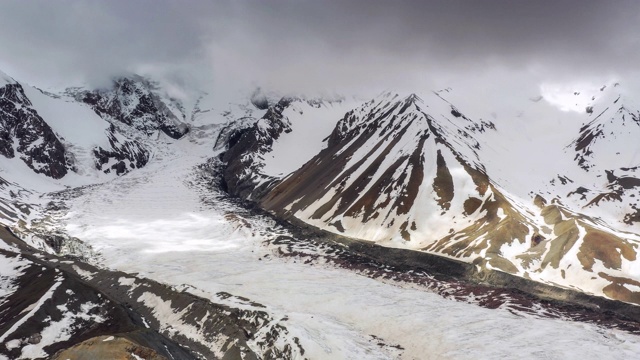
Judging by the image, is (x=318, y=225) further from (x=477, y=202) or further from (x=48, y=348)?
(x=48, y=348)

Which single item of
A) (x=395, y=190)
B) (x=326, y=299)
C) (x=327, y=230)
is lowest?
(x=326, y=299)

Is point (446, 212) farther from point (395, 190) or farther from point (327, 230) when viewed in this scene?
point (327, 230)

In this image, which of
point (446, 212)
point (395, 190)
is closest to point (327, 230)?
point (395, 190)

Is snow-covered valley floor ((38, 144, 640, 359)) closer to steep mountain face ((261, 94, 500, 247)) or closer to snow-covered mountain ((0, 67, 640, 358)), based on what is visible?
snow-covered mountain ((0, 67, 640, 358))

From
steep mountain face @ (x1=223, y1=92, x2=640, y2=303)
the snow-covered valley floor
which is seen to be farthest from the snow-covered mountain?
the snow-covered valley floor

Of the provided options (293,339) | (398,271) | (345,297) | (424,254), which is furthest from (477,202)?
(293,339)

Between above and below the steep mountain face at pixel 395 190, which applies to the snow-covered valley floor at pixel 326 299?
below

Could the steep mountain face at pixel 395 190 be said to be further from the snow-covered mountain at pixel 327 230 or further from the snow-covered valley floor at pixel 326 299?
the snow-covered valley floor at pixel 326 299

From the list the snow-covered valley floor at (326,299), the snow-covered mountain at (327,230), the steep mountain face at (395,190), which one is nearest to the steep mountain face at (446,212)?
the steep mountain face at (395,190)
